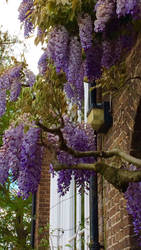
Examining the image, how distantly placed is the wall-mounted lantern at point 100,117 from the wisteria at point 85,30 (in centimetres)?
118

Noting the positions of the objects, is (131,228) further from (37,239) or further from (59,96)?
(37,239)

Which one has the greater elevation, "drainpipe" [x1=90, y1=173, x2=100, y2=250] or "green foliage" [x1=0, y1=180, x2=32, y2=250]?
"green foliage" [x1=0, y1=180, x2=32, y2=250]

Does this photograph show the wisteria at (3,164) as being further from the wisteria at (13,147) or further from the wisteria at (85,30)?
the wisteria at (85,30)

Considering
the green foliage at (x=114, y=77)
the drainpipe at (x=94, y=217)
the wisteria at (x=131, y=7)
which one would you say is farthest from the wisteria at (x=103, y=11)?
the drainpipe at (x=94, y=217)

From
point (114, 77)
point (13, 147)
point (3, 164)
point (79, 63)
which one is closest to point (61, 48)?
point (79, 63)

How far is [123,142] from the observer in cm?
364

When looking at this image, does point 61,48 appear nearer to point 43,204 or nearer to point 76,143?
point 76,143

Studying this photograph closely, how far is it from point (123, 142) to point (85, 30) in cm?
111

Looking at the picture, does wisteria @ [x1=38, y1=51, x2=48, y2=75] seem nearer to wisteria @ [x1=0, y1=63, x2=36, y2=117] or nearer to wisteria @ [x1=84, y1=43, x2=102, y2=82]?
wisteria @ [x1=0, y1=63, x2=36, y2=117]

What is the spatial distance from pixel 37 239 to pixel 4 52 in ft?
21.7

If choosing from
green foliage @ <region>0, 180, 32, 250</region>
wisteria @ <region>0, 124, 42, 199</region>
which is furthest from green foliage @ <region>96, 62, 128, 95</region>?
green foliage @ <region>0, 180, 32, 250</region>

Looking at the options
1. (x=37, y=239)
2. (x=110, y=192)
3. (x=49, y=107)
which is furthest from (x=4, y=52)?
(x=49, y=107)

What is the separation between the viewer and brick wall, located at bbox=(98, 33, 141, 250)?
3371mm

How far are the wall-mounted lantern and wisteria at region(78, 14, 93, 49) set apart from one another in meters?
1.18
